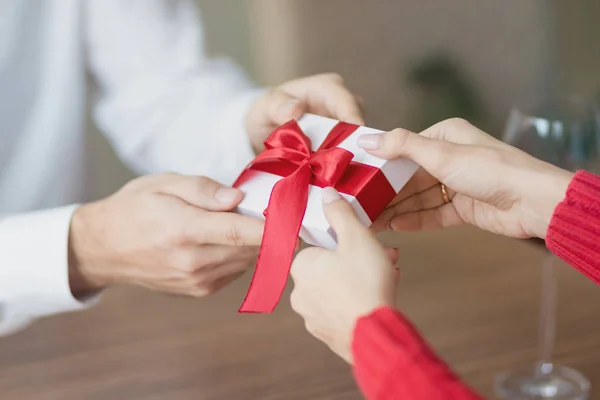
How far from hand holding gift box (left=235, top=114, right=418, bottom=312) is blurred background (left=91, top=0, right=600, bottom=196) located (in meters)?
1.07

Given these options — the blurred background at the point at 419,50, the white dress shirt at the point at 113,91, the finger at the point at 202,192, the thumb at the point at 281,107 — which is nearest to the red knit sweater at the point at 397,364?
the finger at the point at 202,192

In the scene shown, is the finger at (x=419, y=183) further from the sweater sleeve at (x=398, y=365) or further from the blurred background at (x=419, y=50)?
the blurred background at (x=419, y=50)

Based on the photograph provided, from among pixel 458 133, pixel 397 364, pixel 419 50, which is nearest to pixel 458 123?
pixel 458 133

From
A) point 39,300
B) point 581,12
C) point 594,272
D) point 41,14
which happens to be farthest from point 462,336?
point 581,12

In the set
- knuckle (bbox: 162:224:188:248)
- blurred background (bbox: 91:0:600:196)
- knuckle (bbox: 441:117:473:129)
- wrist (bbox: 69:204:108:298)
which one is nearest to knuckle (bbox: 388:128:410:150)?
knuckle (bbox: 441:117:473:129)

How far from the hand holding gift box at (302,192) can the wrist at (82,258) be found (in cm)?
21

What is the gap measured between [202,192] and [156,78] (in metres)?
0.45

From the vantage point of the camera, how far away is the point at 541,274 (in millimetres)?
918

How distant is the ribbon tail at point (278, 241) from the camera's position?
23.8 inches

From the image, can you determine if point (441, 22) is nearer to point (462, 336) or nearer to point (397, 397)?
point (462, 336)

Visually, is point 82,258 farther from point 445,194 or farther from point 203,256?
point 445,194

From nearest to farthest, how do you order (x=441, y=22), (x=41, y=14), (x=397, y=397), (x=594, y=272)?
(x=397, y=397), (x=594, y=272), (x=41, y=14), (x=441, y=22)

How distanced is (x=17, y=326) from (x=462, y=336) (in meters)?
0.48

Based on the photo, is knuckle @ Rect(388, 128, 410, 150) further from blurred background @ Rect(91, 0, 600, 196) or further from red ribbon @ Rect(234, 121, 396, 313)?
blurred background @ Rect(91, 0, 600, 196)
